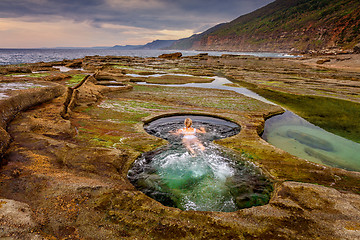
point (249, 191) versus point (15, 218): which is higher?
point (15, 218)

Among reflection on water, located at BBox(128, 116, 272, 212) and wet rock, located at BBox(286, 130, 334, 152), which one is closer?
reflection on water, located at BBox(128, 116, 272, 212)

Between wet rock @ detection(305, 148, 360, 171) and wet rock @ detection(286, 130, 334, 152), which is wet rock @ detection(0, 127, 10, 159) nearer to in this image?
wet rock @ detection(305, 148, 360, 171)

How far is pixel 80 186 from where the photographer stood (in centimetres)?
634

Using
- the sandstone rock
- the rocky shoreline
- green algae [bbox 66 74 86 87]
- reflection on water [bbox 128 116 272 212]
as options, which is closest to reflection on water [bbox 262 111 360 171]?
the rocky shoreline

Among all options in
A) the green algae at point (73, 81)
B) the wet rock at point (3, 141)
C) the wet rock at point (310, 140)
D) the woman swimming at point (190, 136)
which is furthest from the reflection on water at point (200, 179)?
the green algae at point (73, 81)

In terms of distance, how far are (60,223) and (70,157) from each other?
4.21 m

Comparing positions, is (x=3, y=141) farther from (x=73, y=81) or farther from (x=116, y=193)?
(x=73, y=81)

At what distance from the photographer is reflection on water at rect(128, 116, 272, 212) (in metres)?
7.46

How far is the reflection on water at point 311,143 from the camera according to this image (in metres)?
10.9

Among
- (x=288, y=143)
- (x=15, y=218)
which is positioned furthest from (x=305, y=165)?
(x=15, y=218)

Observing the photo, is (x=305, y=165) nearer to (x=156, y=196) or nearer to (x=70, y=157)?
(x=156, y=196)

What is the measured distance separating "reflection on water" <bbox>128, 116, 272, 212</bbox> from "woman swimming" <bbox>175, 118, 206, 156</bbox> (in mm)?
368

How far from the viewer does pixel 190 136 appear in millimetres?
13164

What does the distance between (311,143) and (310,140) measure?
550mm
